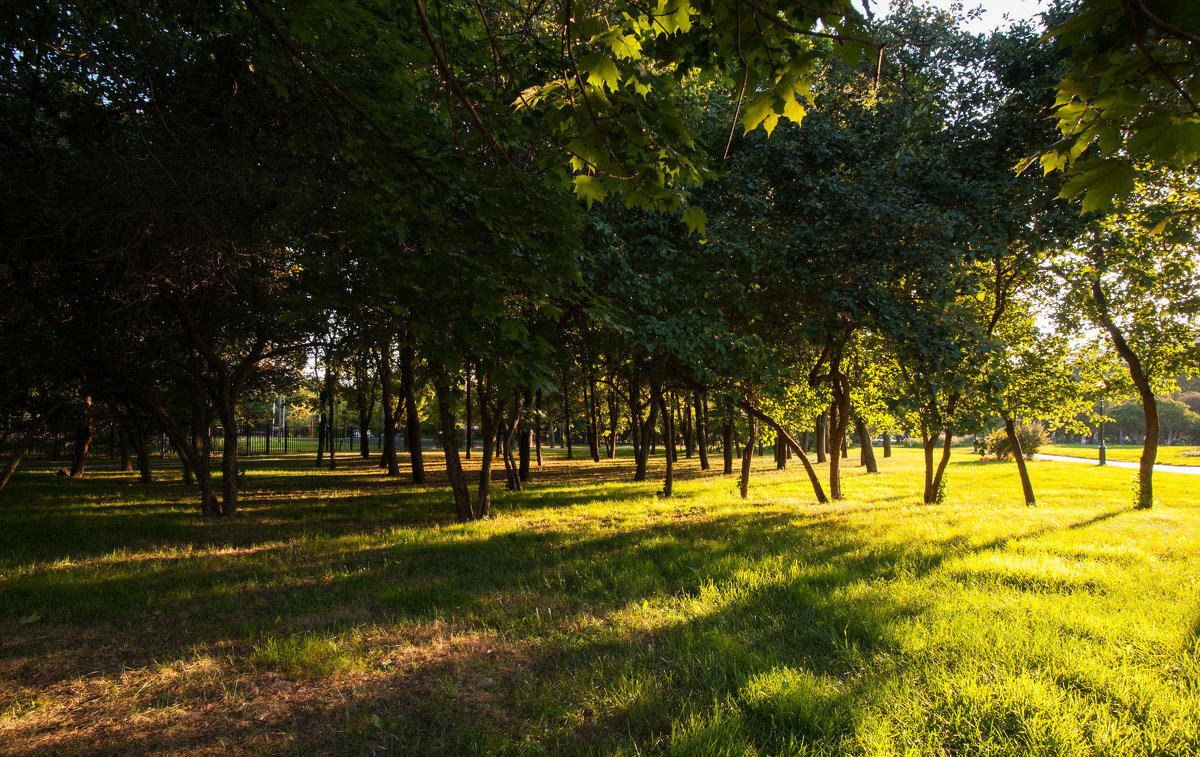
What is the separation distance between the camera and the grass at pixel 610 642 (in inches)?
119

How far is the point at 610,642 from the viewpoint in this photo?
4230 mm

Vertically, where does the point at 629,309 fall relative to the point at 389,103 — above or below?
below

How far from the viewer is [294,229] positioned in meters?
8.06

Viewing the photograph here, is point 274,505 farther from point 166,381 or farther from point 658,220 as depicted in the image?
point 658,220

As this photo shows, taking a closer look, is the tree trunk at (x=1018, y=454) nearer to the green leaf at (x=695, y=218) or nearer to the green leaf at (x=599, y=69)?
the green leaf at (x=695, y=218)

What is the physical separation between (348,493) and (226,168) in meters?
10.6

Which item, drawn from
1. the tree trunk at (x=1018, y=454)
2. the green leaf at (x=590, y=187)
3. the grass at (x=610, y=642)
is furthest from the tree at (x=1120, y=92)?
the tree trunk at (x=1018, y=454)

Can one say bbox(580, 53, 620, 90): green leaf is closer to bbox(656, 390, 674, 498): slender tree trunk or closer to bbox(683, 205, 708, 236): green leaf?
bbox(683, 205, 708, 236): green leaf

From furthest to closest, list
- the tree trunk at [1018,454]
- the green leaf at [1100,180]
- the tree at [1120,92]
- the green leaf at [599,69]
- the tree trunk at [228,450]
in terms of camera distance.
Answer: the tree trunk at [1018,454] < the tree trunk at [228,450] < the green leaf at [599,69] < the green leaf at [1100,180] < the tree at [1120,92]

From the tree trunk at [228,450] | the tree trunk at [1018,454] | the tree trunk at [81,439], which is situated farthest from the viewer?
the tree trunk at [81,439]

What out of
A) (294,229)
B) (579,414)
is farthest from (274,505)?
(579,414)

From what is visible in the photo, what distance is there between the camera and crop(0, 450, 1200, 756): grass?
3035 millimetres

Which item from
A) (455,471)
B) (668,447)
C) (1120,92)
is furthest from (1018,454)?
(1120,92)

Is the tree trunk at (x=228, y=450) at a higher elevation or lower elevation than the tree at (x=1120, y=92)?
lower
